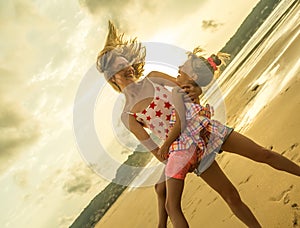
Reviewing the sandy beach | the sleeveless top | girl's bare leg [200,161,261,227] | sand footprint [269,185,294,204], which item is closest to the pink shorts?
the sleeveless top

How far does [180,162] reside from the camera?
274 centimetres

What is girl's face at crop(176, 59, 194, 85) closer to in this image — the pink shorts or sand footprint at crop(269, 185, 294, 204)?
the pink shorts

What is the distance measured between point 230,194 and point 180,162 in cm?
51

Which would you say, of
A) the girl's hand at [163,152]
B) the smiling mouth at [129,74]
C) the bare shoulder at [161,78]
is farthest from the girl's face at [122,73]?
the girl's hand at [163,152]

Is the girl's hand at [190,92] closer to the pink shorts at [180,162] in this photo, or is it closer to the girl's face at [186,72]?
the girl's face at [186,72]

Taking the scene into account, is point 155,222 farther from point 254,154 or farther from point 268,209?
point 254,154

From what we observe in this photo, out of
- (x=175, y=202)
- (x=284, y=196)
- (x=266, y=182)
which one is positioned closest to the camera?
(x=175, y=202)

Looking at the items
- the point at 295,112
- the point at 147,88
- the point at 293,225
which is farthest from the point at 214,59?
the point at 295,112

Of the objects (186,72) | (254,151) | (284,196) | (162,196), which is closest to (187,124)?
(186,72)

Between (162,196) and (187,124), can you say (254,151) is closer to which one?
A: (187,124)

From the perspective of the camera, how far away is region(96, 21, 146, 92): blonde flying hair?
2.99 metres

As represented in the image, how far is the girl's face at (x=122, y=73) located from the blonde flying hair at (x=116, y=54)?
2 centimetres

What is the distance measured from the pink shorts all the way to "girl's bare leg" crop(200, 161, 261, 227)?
8.9 inches

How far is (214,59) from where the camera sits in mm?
2975
